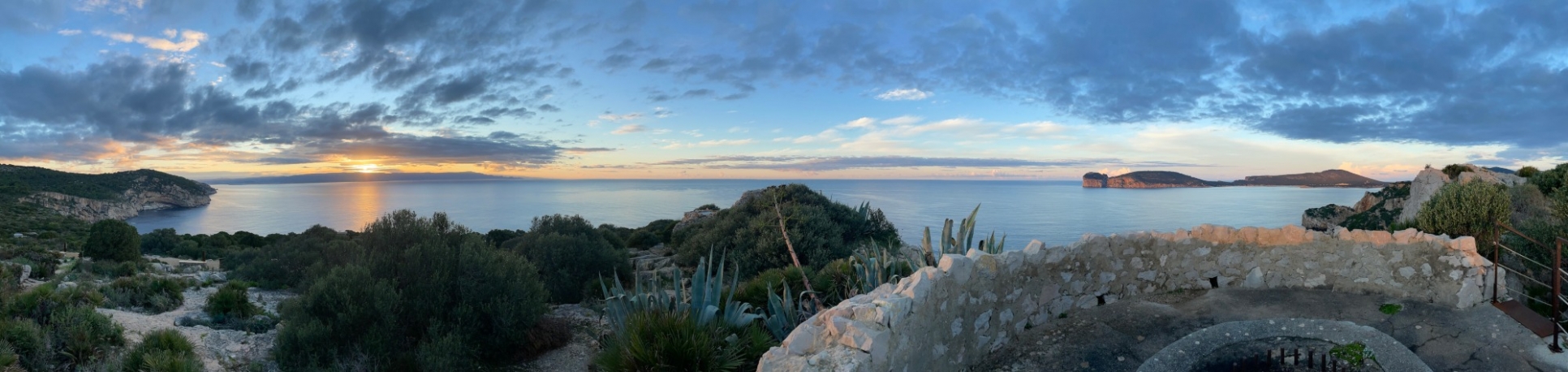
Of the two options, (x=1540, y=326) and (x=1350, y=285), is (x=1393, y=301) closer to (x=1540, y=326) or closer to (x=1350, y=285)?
(x=1350, y=285)

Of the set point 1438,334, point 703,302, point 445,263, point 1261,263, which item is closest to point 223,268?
point 445,263

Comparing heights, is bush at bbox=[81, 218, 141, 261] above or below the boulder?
below

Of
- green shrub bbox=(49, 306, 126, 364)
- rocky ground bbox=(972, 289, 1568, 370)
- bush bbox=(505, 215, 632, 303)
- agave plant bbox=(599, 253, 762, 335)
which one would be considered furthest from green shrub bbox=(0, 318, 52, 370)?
rocky ground bbox=(972, 289, 1568, 370)

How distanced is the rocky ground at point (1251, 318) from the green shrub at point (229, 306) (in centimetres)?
995

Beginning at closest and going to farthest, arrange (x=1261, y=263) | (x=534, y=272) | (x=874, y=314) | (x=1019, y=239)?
(x=874, y=314) → (x=1261, y=263) → (x=534, y=272) → (x=1019, y=239)

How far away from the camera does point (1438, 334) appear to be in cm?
552

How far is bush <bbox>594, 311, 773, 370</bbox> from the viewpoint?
4.57m

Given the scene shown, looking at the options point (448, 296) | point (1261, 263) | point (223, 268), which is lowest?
point (223, 268)

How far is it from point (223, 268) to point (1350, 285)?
23.5m

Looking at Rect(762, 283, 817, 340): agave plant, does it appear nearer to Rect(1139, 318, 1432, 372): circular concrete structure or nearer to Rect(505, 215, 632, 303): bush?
Rect(1139, 318, 1432, 372): circular concrete structure

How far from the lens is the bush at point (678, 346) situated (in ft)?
15.0

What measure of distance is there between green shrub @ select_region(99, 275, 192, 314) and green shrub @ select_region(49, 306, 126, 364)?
2.52 m

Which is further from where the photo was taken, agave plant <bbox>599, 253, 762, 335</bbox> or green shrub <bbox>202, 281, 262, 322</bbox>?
green shrub <bbox>202, 281, 262, 322</bbox>

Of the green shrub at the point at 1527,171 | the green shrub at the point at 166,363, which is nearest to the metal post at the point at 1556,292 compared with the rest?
the green shrub at the point at 166,363
